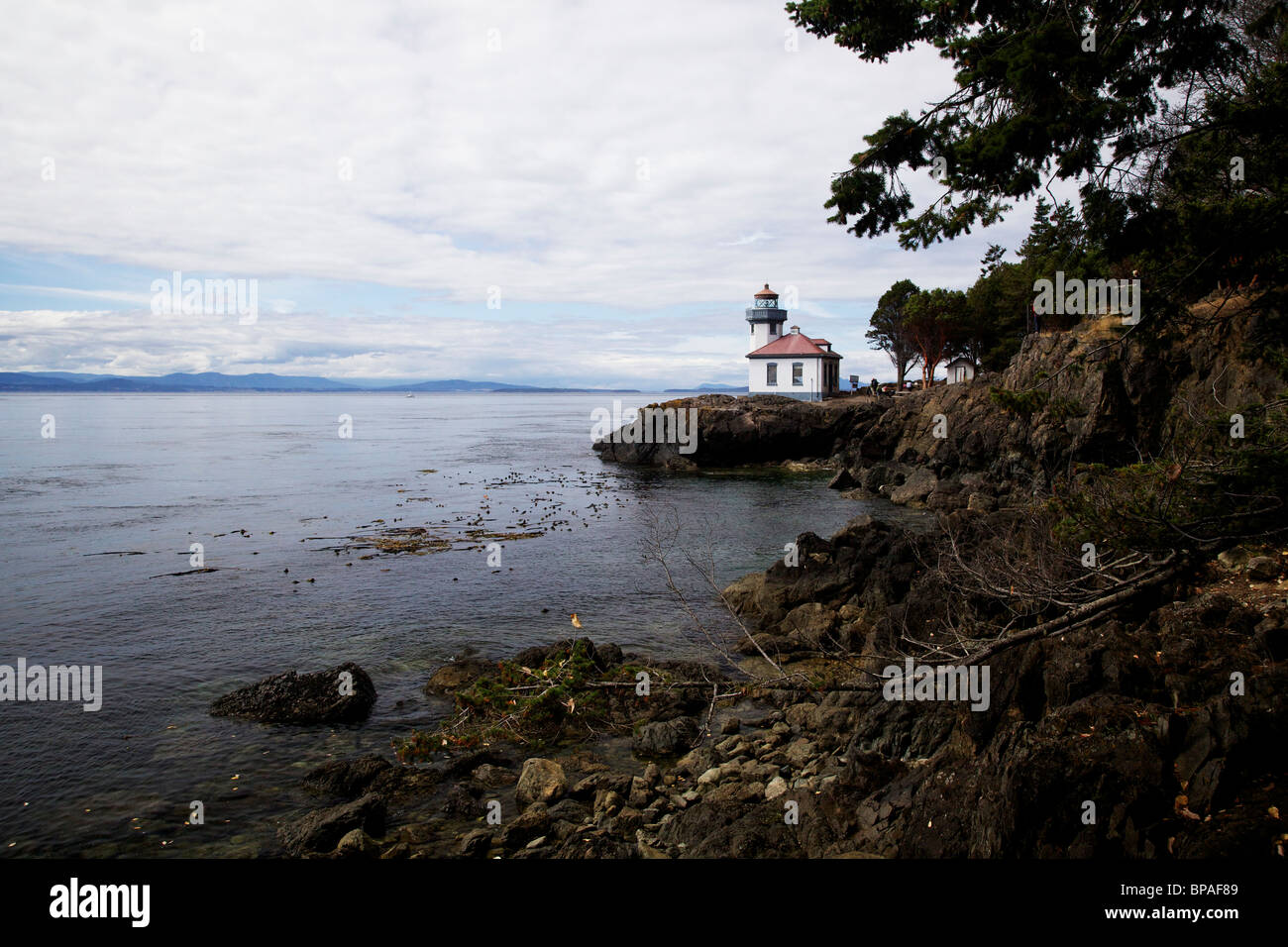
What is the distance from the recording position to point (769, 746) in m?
11.8

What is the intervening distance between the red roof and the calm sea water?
24862mm

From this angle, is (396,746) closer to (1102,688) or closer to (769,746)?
(769,746)

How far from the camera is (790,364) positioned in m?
70.8

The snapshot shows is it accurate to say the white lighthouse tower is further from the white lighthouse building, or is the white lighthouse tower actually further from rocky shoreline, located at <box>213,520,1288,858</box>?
rocky shoreline, located at <box>213,520,1288,858</box>

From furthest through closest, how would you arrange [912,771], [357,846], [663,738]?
[663,738] → [357,846] → [912,771]

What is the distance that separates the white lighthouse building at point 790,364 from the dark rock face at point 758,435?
10.2m

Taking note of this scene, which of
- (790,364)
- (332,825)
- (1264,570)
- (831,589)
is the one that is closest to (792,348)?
(790,364)

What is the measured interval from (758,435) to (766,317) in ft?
81.9

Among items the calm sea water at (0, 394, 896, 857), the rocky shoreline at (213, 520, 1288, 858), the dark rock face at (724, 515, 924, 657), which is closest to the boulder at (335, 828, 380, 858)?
the rocky shoreline at (213, 520, 1288, 858)

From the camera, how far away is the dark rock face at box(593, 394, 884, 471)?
5572 centimetres

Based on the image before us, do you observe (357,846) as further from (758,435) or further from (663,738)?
(758,435)

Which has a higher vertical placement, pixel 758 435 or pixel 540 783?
pixel 758 435

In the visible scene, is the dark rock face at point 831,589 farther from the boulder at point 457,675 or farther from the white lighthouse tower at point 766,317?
the white lighthouse tower at point 766,317
